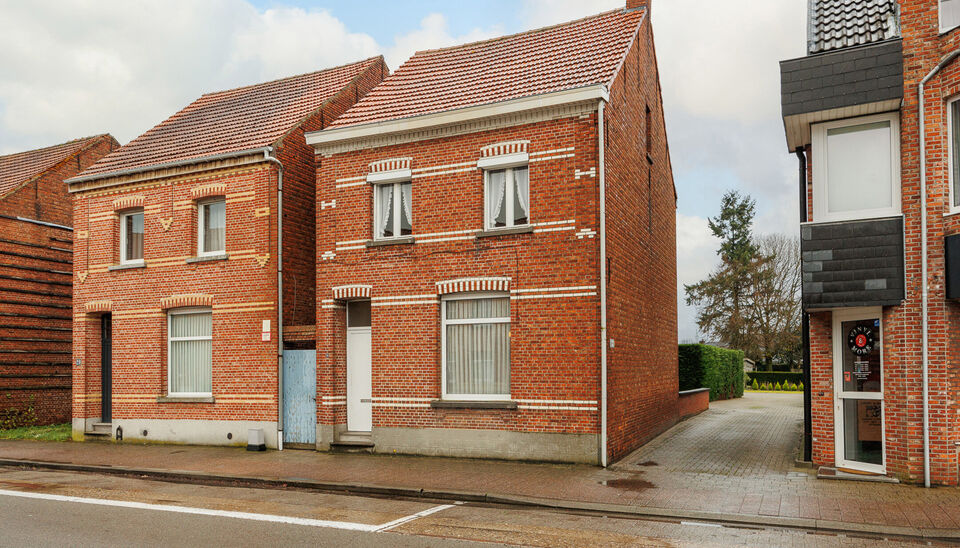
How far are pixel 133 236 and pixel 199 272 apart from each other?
2.81 meters

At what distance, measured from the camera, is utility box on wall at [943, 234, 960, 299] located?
35.5 feet

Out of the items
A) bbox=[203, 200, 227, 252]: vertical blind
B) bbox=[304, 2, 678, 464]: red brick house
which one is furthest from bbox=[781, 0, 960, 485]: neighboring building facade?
bbox=[203, 200, 227, 252]: vertical blind

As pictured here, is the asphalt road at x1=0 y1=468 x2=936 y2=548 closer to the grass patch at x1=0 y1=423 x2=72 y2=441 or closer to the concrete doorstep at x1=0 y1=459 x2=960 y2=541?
the concrete doorstep at x1=0 y1=459 x2=960 y2=541

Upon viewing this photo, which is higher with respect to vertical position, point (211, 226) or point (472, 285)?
point (211, 226)

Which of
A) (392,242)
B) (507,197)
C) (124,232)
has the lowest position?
(392,242)

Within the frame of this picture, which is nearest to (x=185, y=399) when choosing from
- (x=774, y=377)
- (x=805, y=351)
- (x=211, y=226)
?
(x=211, y=226)

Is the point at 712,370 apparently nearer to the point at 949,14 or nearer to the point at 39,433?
the point at 949,14

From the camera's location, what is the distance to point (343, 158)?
15.9m

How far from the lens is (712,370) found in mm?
29469

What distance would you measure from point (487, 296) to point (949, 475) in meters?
7.92

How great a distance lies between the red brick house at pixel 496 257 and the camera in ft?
44.3

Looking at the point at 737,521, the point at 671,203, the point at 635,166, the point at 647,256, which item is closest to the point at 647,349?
the point at 647,256

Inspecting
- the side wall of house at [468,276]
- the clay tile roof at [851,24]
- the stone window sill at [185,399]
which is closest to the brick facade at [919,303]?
the clay tile roof at [851,24]

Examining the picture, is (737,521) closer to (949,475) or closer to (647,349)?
(949,475)
